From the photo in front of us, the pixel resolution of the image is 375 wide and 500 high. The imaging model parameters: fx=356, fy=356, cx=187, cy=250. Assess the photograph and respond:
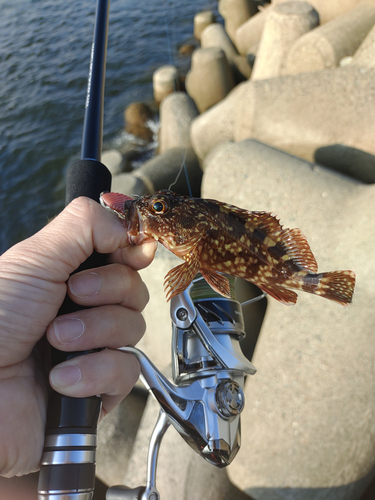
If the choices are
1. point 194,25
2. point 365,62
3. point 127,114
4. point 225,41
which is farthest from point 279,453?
point 194,25

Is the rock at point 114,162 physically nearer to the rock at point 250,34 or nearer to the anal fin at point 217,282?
the rock at point 250,34

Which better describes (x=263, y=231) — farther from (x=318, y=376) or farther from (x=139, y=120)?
(x=139, y=120)

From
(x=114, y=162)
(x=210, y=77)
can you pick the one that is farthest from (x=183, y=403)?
(x=210, y=77)

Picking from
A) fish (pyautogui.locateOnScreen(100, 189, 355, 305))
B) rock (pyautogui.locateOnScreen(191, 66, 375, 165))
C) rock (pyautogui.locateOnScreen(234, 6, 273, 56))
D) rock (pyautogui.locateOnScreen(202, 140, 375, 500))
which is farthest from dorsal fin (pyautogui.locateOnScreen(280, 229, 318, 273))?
rock (pyautogui.locateOnScreen(234, 6, 273, 56))

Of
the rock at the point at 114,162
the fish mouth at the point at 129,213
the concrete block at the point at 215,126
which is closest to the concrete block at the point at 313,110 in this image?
the concrete block at the point at 215,126

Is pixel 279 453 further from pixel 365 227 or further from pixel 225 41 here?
pixel 225 41
